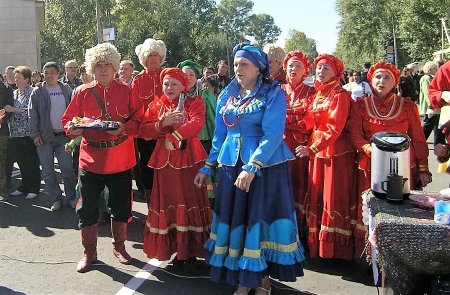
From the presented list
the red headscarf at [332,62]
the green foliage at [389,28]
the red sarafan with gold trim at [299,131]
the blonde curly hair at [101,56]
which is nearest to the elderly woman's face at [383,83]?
the red headscarf at [332,62]

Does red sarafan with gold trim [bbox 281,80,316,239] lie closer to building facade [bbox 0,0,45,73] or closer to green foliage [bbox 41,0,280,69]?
building facade [bbox 0,0,45,73]

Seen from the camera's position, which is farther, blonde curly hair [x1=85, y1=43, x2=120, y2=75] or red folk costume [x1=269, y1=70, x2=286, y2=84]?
red folk costume [x1=269, y1=70, x2=286, y2=84]

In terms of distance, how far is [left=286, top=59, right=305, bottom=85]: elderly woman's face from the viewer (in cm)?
504

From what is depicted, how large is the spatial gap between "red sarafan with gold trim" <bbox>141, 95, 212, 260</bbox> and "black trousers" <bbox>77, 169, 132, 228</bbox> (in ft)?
1.01

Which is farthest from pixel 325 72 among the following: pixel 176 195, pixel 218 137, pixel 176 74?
pixel 176 195

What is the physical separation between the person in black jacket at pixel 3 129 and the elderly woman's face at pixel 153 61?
273 centimetres

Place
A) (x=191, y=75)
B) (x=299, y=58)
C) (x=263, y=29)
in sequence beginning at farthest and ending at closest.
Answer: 1. (x=263, y=29)
2. (x=191, y=75)
3. (x=299, y=58)

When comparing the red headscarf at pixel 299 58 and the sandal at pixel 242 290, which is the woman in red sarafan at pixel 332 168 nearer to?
the red headscarf at pixel 299 58

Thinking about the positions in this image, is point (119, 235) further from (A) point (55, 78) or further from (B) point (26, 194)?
(B) point (26, 194)

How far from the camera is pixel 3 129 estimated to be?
7570 millimetres

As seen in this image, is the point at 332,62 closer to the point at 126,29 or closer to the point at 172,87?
the point at 172,87

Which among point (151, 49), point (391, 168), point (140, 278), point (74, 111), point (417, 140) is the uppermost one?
point (151, 49)

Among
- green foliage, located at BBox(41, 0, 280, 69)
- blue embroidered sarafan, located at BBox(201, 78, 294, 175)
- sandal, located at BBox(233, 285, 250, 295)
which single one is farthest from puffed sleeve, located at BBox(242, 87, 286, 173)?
green foliage, located at BBox(41, 0, 280, 69)

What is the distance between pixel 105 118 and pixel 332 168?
2.22 m
